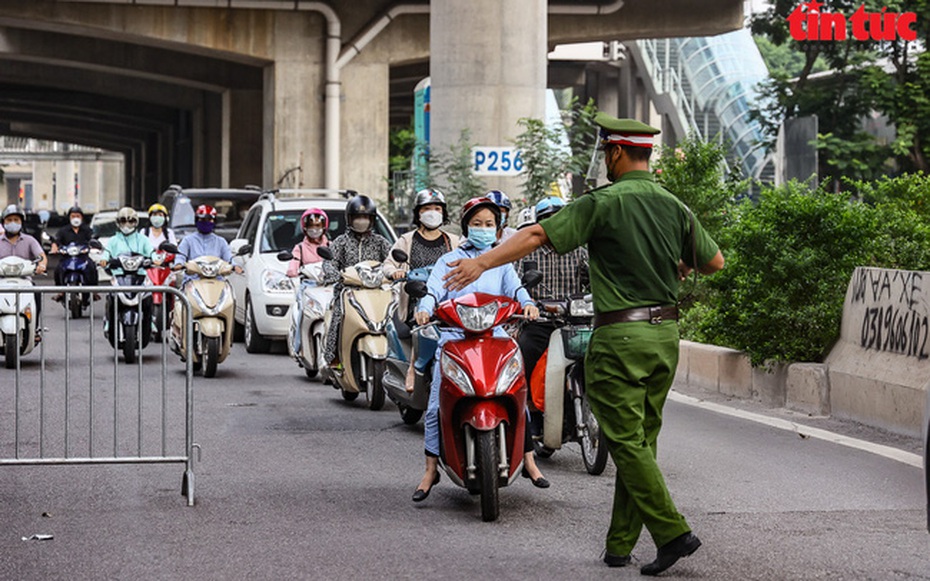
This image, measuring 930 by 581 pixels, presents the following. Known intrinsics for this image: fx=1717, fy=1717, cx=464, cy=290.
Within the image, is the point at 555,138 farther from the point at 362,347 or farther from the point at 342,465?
the point at 342,465

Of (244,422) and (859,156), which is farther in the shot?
(859,156)

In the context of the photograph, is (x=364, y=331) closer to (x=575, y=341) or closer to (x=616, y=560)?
(x=575, y=341)

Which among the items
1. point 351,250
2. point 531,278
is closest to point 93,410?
point 351,250

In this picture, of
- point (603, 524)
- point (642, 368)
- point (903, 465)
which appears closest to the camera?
point (642, 368)

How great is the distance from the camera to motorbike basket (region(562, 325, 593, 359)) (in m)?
10.0

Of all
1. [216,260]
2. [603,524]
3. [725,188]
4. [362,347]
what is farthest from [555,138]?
[603,524]

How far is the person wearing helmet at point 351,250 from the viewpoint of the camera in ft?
45.9

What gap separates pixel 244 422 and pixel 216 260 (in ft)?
13.7

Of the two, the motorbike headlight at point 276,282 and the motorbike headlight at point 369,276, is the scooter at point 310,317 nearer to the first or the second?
the motorbike headlight at point 369,276

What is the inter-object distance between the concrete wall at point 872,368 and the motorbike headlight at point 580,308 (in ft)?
8.89

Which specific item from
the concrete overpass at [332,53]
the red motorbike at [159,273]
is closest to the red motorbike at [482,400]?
the red motorbike at [159,273]

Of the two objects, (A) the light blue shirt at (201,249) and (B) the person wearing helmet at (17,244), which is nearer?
(A) the light blue shirt at (201,249)

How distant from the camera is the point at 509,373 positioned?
8570mm

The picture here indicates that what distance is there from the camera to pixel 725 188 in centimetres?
1947
